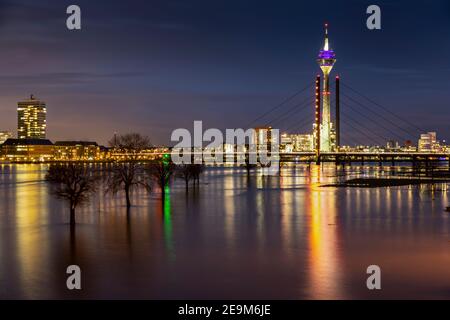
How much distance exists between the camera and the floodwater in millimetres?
16250

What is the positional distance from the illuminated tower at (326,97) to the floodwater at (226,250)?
87.1 metres

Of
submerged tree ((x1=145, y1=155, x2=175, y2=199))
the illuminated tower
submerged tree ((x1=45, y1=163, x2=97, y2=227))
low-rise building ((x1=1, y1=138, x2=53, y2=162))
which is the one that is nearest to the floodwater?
submerged tree ((x1=45, y1=163, x2=97, y2=227))

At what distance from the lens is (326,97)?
136375 millimetres

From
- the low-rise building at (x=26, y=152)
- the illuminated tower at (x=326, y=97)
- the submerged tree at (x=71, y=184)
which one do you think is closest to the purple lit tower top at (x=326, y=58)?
the illuminated tower at (x=326, y=97)

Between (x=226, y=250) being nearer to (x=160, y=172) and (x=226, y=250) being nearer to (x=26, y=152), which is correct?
(x=160, y=172)

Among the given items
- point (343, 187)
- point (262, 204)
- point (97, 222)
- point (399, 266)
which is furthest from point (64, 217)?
point (343, 187)

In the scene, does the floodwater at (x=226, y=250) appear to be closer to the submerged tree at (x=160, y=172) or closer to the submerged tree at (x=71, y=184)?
the submerged tree at (x=71, y=184)

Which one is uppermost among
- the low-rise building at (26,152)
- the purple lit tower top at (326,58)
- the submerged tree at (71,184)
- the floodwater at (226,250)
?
the purple lit tower top at (326,58)

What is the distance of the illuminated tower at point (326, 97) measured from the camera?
12569cm

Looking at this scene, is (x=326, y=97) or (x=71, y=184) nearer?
(x=71, y=184)

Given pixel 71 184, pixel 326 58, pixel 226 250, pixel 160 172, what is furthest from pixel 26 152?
pixel 226 250

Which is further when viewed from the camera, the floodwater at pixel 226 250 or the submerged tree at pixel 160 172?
the submerged tree at pixel 160 172

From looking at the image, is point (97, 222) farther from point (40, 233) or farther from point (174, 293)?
point (174, 293)

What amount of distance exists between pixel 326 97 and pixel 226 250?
4632 inches
